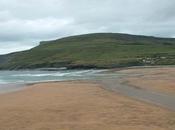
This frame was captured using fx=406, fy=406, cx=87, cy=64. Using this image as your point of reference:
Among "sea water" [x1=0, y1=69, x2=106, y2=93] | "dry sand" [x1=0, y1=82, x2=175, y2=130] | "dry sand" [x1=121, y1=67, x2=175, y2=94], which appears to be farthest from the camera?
"sea water" [x1=0, y1=69, x2=106, y2=93]

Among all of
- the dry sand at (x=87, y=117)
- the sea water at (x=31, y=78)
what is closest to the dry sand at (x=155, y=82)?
the dry sand at (x=87, y=117)

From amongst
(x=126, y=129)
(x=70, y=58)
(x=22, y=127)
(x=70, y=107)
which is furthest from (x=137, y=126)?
(x=70, y=58)

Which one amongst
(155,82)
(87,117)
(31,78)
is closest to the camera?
(87,117)

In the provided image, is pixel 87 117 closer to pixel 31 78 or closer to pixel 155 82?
pixel 155 82

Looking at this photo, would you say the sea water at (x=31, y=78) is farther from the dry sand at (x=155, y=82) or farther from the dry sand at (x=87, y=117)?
the dry sand at (x=87, y=117)

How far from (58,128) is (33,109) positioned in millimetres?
6723

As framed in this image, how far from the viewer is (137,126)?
647 inches

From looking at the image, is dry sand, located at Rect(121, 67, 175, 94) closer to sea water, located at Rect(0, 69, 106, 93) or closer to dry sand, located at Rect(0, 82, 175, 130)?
dry sand, located at Rect(0, 82, 175, 130)

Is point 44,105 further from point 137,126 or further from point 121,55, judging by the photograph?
point 121,55

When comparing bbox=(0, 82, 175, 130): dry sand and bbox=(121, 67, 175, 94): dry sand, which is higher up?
bbox=(0, 82, 175, 130): dry sand

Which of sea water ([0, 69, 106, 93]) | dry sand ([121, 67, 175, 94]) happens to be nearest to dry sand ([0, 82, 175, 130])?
dry sand ([121, 67, 175, 94])

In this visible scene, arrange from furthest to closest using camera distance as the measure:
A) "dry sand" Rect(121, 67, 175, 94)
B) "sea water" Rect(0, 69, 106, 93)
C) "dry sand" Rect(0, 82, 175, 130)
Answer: "sea water" Rect(0, 69, 106, 93), "dry sand" Rect(121, 67, 175, 94), "dry sand" Rect(0, 82, 175, 130)

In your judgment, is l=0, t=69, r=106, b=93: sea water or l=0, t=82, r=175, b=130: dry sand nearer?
l=0, t=82, r=175, b=130: dry sand

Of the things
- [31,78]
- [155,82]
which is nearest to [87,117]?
[155,82]
